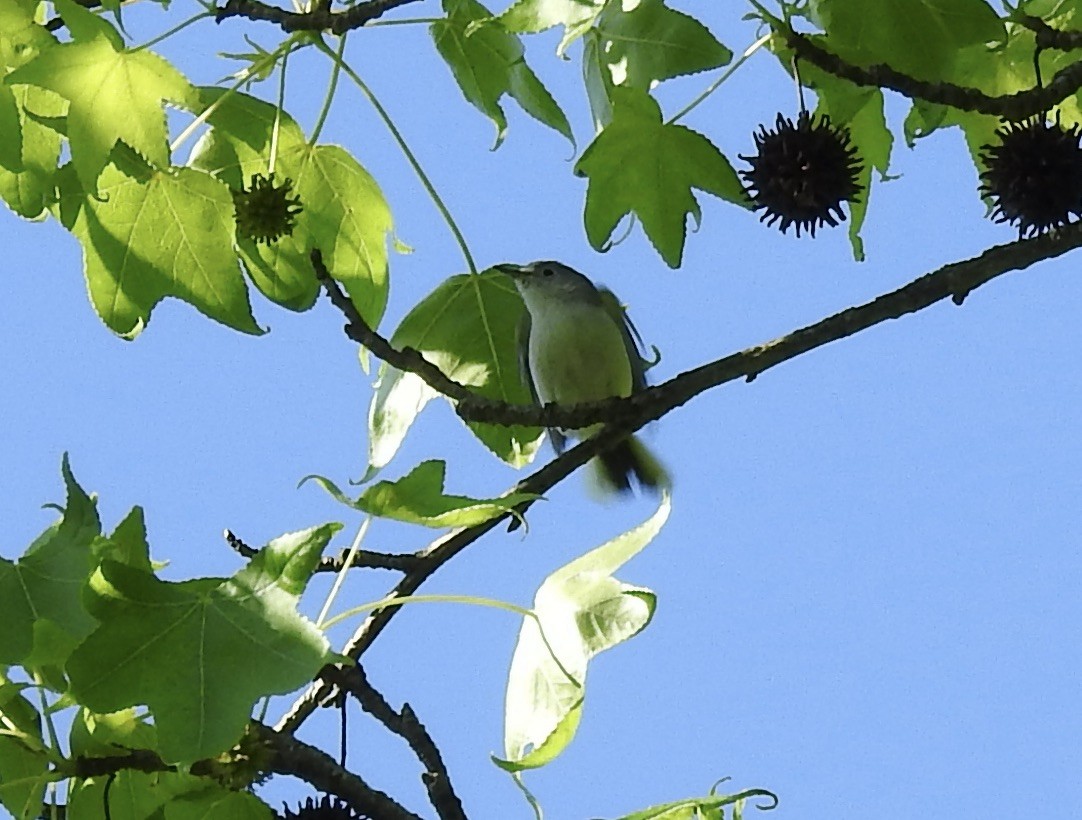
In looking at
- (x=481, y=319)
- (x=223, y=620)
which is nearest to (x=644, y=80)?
(x=481, y=319)

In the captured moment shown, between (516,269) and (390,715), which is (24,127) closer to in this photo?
(390,715)

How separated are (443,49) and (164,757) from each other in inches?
43.1

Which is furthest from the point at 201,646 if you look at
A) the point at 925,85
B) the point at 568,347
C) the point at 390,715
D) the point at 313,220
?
the point at 568,347

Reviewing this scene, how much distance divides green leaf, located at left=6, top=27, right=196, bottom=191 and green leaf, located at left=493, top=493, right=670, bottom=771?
2.17 feet

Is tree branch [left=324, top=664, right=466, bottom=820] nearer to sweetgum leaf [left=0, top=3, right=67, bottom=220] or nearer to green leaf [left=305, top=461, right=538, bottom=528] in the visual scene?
green leaf [left=305, top=461, right=538, bottom=528]

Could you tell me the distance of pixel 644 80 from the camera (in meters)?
2.06

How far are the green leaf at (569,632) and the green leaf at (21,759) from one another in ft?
1.60

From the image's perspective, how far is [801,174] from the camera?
1943 mm

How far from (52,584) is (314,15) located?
815mm

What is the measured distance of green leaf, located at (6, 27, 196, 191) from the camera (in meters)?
1.82

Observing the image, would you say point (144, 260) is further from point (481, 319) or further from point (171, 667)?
point (171, 667)

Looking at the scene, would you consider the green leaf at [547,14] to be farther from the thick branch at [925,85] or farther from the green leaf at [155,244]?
the green leaf at [155,244]

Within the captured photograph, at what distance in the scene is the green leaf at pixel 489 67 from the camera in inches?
87.8

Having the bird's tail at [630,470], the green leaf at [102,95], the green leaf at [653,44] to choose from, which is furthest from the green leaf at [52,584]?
the bird's tail at [630,470]
